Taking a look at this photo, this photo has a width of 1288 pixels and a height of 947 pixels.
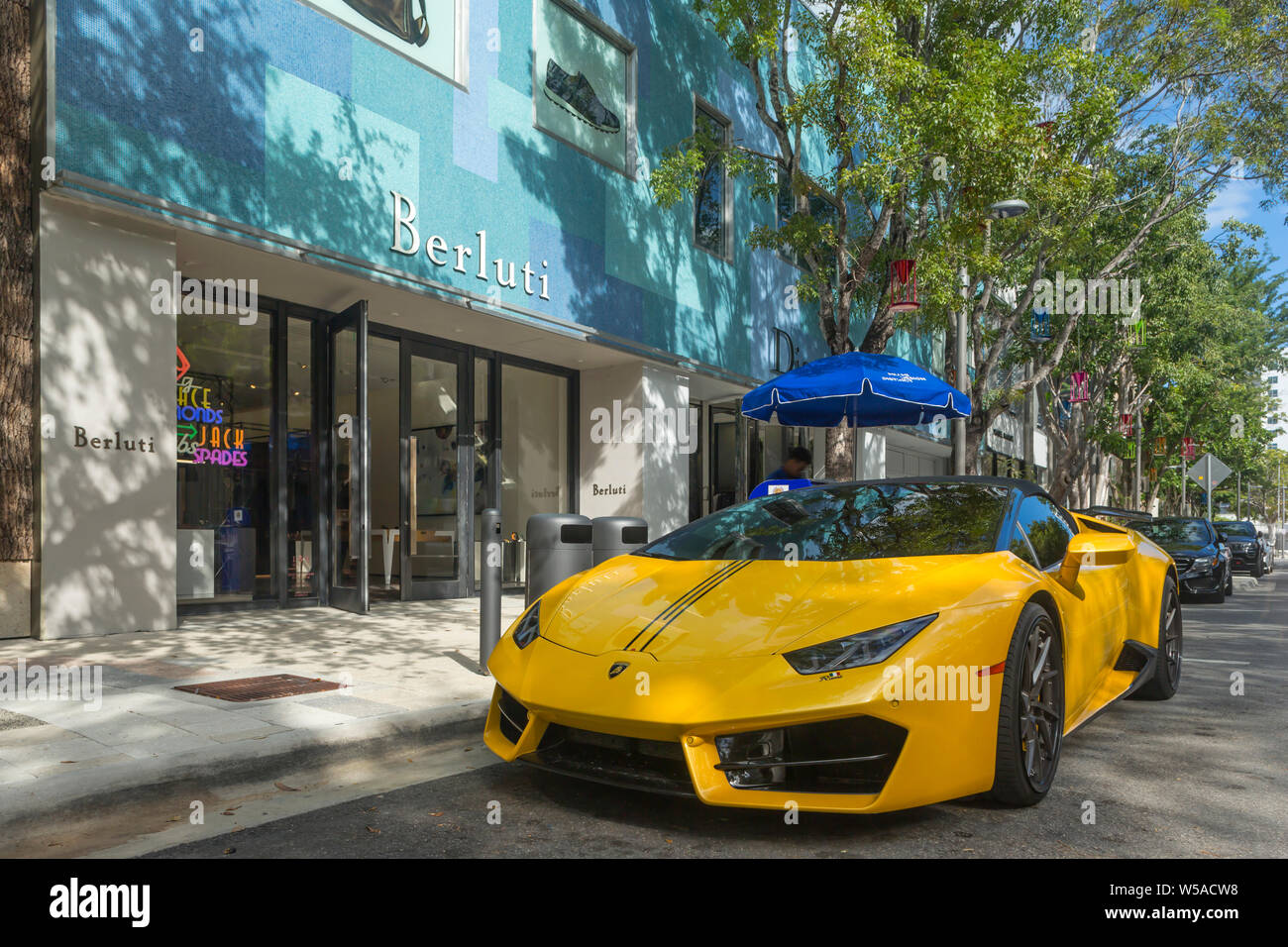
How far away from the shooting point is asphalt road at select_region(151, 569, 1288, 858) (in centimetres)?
304

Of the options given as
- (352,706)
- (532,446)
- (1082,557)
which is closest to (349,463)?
(532,446)

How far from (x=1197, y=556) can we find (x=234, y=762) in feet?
45.8

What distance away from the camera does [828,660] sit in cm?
306

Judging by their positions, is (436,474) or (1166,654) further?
(436,474)

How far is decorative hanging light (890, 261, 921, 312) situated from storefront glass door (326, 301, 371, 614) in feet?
20.1

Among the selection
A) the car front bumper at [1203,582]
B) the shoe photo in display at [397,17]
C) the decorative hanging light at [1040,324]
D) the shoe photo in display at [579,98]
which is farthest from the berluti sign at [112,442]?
the decorative hanging light at [1040,324]

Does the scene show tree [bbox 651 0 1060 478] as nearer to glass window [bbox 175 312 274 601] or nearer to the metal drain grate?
glass window [bbox 175 312 274 601]

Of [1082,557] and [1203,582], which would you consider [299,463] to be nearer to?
[1082,557]

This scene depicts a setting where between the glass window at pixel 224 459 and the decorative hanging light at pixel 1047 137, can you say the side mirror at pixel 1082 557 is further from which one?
the decorative hanging light at pixel 1047 137

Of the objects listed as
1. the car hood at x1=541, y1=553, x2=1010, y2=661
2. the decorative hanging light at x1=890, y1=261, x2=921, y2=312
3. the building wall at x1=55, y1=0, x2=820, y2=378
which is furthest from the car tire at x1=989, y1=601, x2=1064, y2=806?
the decorative hanging light at x1=890, y1=261, x2=921, y2=312

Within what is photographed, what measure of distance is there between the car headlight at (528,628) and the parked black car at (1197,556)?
37.3 feet

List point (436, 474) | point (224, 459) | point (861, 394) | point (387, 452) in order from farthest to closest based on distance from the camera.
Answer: point (436, 474), point (387, 452), point (861, 394), point (224, 459)

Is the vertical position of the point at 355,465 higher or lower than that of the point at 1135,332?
lower
